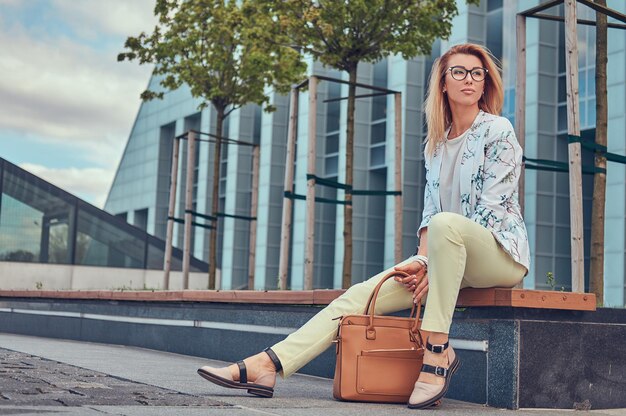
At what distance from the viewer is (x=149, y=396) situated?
4.60 metres

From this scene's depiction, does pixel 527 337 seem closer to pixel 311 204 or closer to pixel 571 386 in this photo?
pixel 571 386

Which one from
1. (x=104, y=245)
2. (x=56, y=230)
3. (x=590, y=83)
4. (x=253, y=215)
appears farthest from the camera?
(x=590, y=83)

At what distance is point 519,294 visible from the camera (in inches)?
195

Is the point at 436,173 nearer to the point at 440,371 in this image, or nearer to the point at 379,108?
the point at 440,371

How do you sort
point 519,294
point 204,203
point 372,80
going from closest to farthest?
point 519,294 → point 372,80 → point 204,203

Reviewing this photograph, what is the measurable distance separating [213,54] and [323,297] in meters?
9.27

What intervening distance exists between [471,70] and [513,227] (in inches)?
34.9

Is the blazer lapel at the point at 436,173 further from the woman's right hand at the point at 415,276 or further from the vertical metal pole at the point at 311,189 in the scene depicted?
the vertical metal pole at the point at 311,189

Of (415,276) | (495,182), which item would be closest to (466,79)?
(495,182)

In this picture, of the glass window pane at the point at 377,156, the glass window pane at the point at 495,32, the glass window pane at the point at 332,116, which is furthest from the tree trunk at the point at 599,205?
the glass window pane at the point at 332,116

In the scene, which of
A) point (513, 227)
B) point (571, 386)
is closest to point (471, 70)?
point (513, 227)

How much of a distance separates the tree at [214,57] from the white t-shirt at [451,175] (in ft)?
30.0

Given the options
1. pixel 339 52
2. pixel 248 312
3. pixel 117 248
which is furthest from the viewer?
pixel 117 248

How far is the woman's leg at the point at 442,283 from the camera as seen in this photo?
4.54 meters
